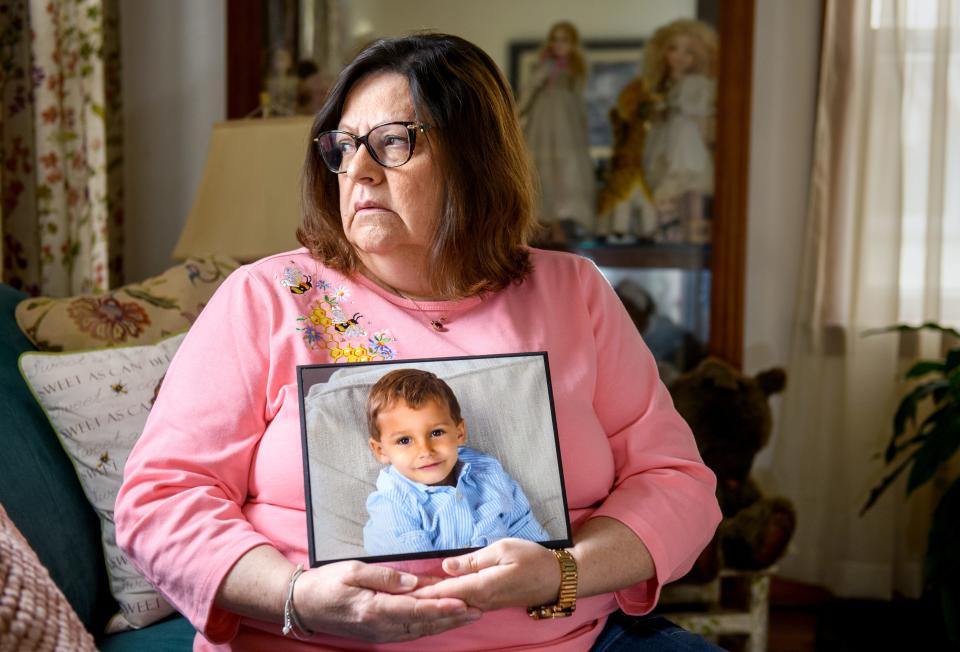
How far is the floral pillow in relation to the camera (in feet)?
4.70

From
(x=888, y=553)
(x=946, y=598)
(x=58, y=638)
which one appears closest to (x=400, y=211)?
(x=58, y=638)

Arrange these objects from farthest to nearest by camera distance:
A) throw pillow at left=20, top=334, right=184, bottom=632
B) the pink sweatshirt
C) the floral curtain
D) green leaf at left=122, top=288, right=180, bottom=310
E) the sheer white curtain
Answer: the sheer white curtain < the floral curtain < green leaf at left=122, top=288, right=180, bottom=310 < throw pillow at left=20, top=334, right=184, bottom=632 < the pink sweatshirt

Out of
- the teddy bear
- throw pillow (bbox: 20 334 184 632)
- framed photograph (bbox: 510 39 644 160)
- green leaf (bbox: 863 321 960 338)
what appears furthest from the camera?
framed photograph (bbox: 510 39 644 160)

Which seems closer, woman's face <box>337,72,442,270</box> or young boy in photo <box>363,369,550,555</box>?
young boy in photo <box>363,369,550,555</box>

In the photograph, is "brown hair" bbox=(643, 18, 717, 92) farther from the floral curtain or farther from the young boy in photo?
the young boy in photo

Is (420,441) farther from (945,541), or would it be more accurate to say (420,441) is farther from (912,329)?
(912,329)

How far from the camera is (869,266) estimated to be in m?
2.46

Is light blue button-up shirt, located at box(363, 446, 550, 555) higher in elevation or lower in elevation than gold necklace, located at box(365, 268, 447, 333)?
lower

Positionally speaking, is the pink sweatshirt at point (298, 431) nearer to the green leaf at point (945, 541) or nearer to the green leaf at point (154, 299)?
the green leaf at point (154, 299)

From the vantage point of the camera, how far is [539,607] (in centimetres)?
94

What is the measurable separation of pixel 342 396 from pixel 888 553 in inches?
82.8

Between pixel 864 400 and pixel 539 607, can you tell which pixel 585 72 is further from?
pixel 539 607

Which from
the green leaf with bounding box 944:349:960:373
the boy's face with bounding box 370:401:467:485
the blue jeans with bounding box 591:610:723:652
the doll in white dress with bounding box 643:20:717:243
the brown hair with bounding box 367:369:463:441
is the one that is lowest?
the blue jeans with bounding box 591:610:723:652

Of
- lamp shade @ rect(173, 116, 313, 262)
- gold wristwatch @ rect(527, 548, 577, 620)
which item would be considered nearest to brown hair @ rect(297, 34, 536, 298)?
gold wristwatch @ rect(527, 548, 577, 620)
